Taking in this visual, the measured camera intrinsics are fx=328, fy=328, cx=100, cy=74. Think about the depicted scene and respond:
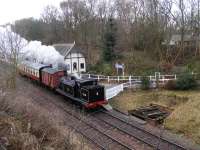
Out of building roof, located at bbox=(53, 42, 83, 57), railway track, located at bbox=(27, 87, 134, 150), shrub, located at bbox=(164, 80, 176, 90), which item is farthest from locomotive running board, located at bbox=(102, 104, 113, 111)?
building roof, located at bbox=(53, 42, 83, 57)

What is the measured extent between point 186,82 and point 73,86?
1031 centimetres

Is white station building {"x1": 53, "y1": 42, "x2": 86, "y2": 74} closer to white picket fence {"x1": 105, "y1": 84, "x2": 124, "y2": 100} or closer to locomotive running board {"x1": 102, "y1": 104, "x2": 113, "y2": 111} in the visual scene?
white picket fence {"x1": 105, "y1": 84, "x2": 124, "y2": 100}

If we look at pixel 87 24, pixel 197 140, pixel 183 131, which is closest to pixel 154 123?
pixel 183 131

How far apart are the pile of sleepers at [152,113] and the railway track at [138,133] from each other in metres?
1.39

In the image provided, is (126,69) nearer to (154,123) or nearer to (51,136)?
(154,123)

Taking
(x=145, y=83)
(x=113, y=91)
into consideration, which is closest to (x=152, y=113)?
(x=113, y=91)

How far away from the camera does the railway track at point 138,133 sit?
59.0 ft

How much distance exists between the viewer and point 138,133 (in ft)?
67.4

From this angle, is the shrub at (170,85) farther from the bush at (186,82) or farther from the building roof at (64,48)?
the building roof at (64,48)

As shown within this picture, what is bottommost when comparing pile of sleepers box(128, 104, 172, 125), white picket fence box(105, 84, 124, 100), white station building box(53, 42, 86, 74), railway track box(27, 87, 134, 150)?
railway track box(27, 87, 134, 150)

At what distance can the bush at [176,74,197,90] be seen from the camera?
97.5 ft

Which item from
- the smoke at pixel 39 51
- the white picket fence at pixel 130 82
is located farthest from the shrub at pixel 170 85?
the smoke at pixel 39 51

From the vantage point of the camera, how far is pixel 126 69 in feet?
130

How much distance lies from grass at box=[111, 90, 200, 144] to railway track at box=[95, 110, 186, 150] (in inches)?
65.4
